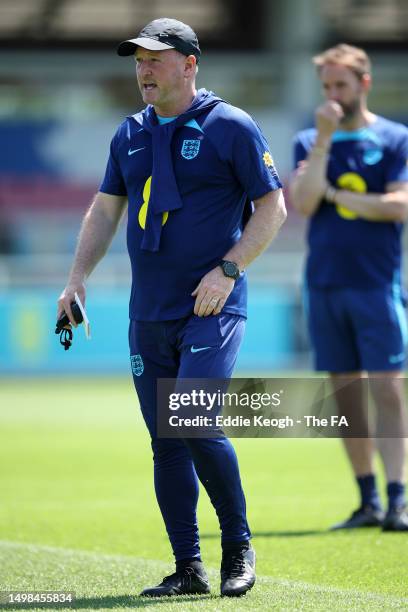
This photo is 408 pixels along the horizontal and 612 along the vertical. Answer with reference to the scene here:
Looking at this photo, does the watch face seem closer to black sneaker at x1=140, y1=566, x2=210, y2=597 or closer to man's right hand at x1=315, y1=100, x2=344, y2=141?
black sneaker at x1=140, y1=566, x2=210, y2=597

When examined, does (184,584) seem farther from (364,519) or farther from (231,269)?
(364,519)

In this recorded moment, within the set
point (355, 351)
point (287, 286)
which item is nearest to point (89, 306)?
point (287, 286)

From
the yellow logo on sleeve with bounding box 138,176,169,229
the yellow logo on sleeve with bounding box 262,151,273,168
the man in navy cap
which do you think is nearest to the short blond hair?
the man in navy cap

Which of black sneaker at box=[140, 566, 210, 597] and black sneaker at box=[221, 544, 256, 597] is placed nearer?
black sneaker at box=[221, 544, 256, 597]

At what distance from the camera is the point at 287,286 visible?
67.4 feet

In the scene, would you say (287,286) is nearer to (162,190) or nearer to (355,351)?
(355,351)

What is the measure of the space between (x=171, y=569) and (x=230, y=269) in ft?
4.80

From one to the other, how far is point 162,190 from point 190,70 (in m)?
0.48

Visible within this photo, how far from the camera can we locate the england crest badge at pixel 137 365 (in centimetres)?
494

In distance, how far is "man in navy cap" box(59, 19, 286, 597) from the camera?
472 centimetres

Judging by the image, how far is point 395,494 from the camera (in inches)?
256

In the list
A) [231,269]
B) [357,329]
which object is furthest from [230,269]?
[357,329]

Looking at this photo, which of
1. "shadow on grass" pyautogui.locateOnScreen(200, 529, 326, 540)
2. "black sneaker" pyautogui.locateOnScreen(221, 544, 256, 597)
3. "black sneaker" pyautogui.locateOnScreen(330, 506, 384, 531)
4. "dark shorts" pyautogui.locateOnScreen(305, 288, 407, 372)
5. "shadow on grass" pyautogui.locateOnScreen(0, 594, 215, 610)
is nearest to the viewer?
"shadow on grass" pyautogui.locateOnScreen(0, 594, 215, 610)

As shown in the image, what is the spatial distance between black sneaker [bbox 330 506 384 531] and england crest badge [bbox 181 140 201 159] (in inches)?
99.0
